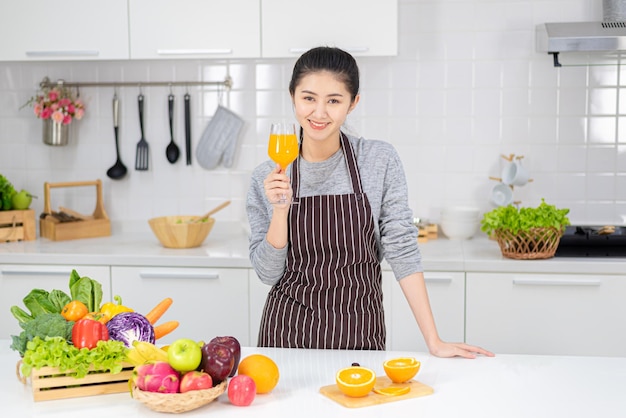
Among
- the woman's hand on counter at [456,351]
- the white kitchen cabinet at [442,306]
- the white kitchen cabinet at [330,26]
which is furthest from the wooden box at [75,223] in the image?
the woman's hand on counter at [456,351]

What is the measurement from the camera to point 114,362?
1705 millimetres

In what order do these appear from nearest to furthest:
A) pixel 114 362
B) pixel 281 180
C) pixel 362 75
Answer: pixel 114 362
pixel 281 180
pixel 362 75

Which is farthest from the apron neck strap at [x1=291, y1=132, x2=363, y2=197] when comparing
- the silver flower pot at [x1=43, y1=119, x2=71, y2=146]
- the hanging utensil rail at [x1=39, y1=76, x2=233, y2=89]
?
the silver flower pot at [x1=43, y1=119, x2=71, y2=146]

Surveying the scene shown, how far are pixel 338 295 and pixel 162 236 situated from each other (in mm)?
1443

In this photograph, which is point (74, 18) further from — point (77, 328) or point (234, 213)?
point (77, 328)

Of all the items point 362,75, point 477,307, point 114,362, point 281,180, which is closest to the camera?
point 114,362

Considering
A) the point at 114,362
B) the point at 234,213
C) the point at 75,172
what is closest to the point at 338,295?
the point at 114,362

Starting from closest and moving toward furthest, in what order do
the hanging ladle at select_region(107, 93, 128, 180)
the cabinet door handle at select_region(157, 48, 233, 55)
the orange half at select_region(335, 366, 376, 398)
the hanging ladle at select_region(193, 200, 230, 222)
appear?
the orange half at select_region(335, 366, 376, 398) < the cabinet door handle at select_region(157, 48, 233, 55) < the hanging ladle at select_region(193, 200, 230, 222) < the hanging ladle at select_region(107, 93, 128, 180)

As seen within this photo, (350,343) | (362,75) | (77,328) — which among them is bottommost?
(350,343)

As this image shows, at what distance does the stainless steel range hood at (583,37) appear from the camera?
11.0 feet

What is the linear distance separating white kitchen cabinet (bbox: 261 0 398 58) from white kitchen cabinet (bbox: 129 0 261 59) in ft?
0.23

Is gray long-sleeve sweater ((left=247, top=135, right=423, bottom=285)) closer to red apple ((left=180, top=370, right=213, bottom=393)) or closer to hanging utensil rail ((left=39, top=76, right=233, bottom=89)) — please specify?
red apple ((left=180, top=370, right=213, bottom=393))

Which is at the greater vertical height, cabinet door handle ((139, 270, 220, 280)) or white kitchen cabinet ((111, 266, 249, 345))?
cabinet door handle ((139, 270, 220, 280))

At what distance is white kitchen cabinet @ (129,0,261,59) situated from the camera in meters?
3.56
